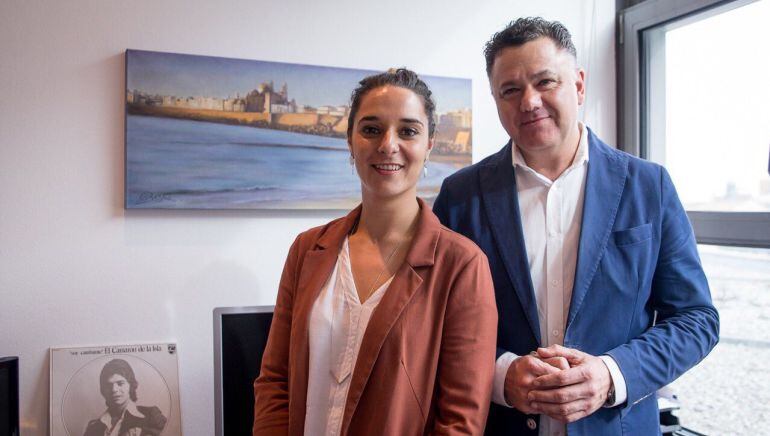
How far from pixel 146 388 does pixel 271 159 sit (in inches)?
36.3

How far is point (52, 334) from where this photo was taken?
190 centimetres

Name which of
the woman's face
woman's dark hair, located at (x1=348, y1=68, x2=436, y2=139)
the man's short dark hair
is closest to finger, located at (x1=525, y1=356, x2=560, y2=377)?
the woman's face

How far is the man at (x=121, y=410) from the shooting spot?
6.28 feet

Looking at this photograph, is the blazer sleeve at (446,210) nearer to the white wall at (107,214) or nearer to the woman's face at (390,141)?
the woman's face at (390,141)

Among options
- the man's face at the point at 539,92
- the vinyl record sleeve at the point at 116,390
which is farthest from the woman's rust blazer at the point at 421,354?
the vinyl record sleeve at the point at 116,390

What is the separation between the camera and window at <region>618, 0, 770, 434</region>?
209 centimetres

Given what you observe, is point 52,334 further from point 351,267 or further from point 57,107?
point 351,267

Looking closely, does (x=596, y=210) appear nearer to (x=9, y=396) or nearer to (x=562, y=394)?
(x=562, y=394)

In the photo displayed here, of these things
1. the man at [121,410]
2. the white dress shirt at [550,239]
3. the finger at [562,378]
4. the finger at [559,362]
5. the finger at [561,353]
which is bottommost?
the man at [121,410]

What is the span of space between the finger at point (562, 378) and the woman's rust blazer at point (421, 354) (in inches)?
4.0

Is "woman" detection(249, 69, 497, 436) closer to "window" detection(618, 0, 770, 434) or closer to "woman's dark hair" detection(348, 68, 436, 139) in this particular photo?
"woman's dark hair" detection(348, 68, 436, 139)

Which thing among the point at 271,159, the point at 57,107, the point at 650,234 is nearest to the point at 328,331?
the point at 650,234

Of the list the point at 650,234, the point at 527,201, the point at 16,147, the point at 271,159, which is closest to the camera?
the point at 650,234

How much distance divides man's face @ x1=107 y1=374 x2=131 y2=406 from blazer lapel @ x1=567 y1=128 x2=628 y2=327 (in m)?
1.52
